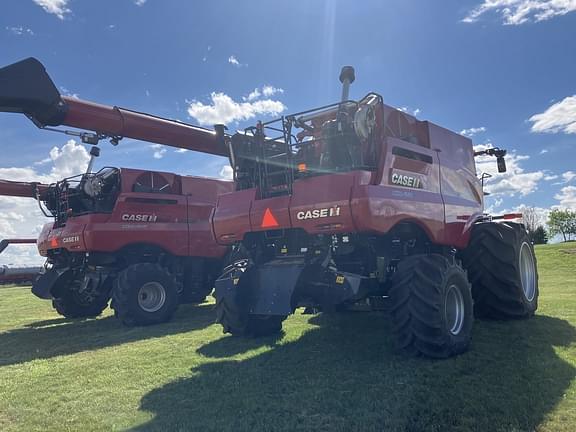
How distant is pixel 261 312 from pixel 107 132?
4878 millimetres

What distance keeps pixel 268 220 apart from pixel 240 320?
53.1 inches

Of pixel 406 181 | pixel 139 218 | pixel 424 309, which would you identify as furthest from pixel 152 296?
pixel 424 309

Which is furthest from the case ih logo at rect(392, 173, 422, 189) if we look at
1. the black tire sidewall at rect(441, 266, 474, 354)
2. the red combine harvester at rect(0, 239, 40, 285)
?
the red combine harvester at rect(0, 239, 40, 285)

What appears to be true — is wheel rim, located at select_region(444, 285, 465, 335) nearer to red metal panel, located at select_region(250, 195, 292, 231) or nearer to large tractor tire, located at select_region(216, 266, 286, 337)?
red metal panel, located at select_region(250, 195, 292, 231)

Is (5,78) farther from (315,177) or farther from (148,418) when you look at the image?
(148,418)

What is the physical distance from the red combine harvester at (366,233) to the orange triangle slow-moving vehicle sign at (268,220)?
0.06 feet

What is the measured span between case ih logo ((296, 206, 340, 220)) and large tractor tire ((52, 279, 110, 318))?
6719 mm

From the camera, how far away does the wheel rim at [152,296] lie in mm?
9469

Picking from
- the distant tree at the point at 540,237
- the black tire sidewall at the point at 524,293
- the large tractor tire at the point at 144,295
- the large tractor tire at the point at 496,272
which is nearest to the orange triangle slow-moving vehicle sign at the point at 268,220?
the large tractor tire at the point at 496,272

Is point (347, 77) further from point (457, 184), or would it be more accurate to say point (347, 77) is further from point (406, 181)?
point (457, 184)

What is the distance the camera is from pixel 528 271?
7.91 m

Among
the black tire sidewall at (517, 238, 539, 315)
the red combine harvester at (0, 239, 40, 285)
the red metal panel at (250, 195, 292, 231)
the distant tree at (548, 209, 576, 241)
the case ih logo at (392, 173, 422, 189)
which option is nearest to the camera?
the case ih logo at (392, 173, 422, 189)

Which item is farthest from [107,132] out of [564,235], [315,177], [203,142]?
[564,235]

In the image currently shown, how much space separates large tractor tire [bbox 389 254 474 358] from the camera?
4.98 meters
